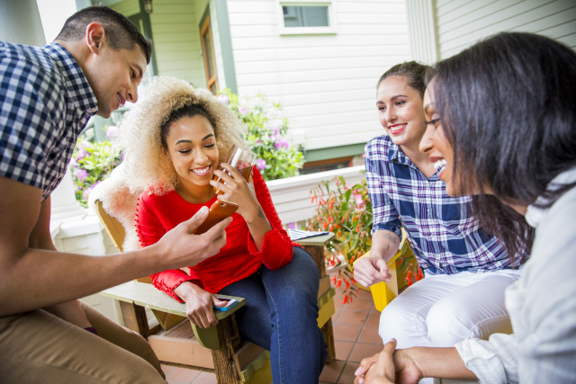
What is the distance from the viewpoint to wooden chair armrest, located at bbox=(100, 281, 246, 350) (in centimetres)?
138

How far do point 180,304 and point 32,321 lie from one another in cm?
56

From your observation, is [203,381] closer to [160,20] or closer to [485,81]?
[485,81]

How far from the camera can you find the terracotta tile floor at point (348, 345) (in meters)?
2.08

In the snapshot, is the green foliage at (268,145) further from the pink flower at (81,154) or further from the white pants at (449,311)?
the white pants at (449,311)

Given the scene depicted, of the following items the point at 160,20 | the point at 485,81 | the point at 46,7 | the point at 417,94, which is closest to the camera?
the point at 485,81

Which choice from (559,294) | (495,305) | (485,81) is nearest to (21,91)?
(485,81)

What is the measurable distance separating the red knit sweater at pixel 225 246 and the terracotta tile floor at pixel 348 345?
82 centimetres

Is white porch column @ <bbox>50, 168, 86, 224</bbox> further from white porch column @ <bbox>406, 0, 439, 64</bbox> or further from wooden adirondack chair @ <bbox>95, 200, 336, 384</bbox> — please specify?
white porch column @ <bbox>406, 0, 439, 64</bbox>

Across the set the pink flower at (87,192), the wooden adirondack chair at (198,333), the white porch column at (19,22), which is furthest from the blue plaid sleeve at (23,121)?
the pink flower at (87,192)

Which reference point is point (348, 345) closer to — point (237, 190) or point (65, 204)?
point (237, 190)

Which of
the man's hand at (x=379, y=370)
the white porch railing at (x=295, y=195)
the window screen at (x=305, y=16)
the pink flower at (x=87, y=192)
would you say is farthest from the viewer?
the window screen at (x=305, y=16)

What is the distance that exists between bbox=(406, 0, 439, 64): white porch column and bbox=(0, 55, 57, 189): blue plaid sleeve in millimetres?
3924

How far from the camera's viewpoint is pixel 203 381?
7.20 feet

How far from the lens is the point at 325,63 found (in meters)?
5.64
